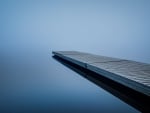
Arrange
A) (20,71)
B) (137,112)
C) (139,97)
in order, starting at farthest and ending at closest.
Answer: (20,71), (139,97), (137,112)

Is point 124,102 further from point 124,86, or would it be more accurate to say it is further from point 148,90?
point 124,86

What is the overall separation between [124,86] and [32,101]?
64cm

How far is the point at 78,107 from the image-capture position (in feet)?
3.38

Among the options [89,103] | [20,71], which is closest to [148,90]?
[89,103]

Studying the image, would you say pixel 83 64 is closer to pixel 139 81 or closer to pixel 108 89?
pixel 108 89

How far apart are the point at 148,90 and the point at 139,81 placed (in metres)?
0.13

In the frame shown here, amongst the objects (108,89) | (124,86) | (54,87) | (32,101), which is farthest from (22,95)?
(124,86)

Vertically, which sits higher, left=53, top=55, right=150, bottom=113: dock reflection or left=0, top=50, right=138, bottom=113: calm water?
left=53, top=55, right=150, bottom=113: dock reflection

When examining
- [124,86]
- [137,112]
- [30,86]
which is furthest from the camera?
[30,86]

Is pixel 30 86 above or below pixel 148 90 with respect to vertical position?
below

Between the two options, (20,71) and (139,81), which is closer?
(139,81)

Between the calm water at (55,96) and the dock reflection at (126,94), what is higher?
the dock reflection at (126,94)

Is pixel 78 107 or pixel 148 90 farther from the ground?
pixel 148 90

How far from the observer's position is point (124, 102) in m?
1.04
